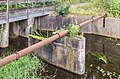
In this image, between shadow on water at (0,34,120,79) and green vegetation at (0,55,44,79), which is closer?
green vegetation at (0,55,44,79)

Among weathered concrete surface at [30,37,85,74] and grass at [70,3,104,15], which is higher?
grass at [70,3,104,15]

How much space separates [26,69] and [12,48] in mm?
3823

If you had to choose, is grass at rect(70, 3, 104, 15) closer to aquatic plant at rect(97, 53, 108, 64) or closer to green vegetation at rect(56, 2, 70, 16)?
green vegetation at rect(56, 2, 70, 16)

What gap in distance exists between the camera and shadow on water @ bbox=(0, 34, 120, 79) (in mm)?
8477

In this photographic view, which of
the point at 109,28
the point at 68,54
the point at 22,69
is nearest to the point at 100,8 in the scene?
the point at 109,28

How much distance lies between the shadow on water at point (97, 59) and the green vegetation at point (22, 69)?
2.11 ft

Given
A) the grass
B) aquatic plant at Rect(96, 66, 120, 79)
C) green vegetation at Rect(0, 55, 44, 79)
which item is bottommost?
aquatic plant at Rect(96, 66, 120, 79)

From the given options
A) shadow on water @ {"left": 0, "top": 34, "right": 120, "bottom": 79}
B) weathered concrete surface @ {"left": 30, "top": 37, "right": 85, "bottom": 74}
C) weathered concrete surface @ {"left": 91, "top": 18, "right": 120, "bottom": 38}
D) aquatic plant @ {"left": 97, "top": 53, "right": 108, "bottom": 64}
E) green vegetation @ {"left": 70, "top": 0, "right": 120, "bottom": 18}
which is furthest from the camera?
green vegetation @ {"left": 70, "top": 0, "right": 120, "bottom": 18}

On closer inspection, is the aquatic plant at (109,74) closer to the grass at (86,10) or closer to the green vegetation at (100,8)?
the green vegetation at (100,8)

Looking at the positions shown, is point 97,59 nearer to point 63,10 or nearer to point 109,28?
point 109,28

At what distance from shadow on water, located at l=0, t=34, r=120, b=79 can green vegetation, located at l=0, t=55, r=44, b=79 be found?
64 cm

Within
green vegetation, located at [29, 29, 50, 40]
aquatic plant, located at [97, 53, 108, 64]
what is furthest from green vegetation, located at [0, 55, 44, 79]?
aquatic plant, located at [97, 53, 108, 64]

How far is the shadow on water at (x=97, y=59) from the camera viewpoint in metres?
8.48

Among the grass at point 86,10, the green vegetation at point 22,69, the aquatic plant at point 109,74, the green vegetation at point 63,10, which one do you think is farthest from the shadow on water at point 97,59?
the green vegetation at point 63,10
